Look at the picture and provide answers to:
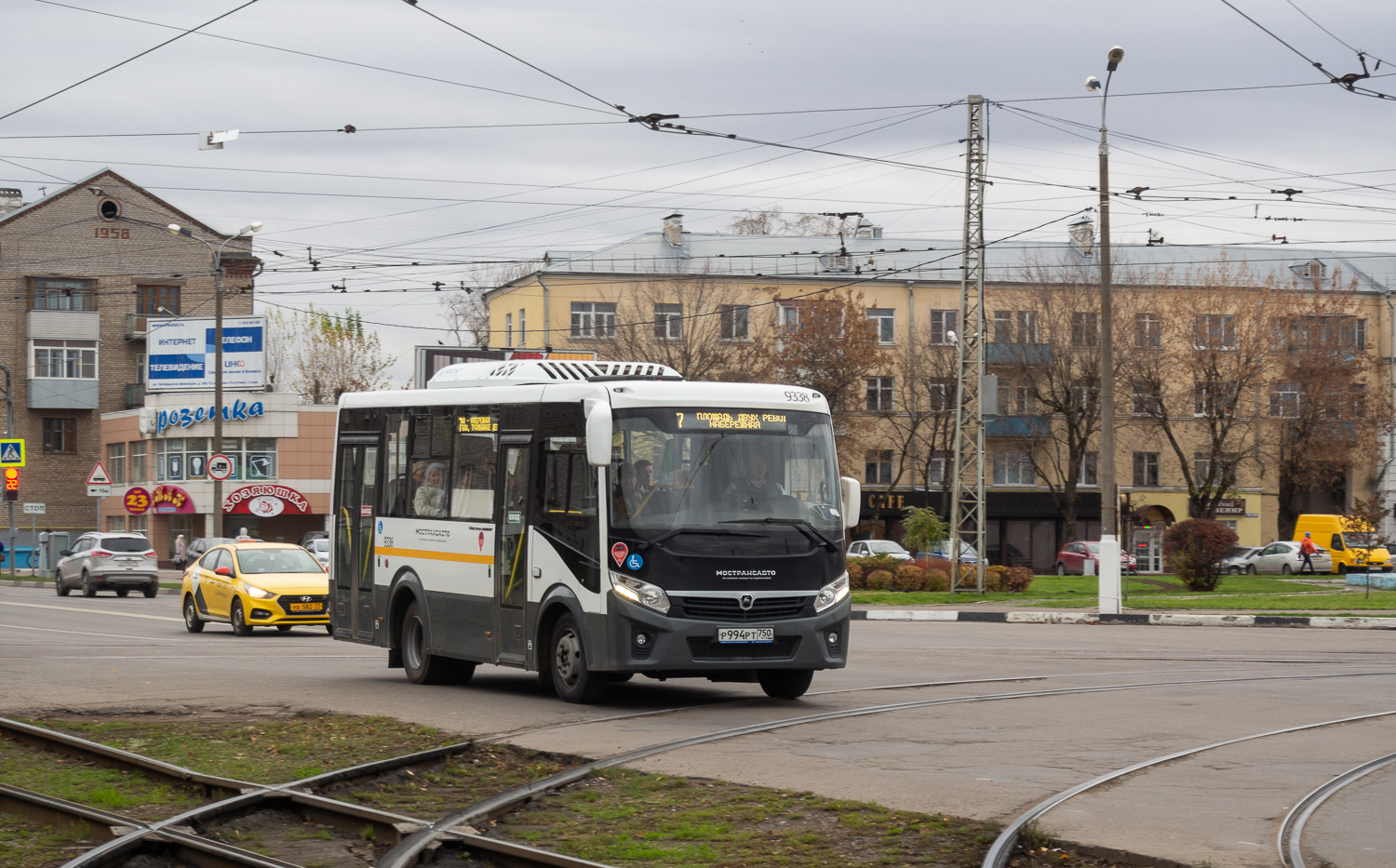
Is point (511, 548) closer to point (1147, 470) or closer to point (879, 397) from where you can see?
point (879, 397)

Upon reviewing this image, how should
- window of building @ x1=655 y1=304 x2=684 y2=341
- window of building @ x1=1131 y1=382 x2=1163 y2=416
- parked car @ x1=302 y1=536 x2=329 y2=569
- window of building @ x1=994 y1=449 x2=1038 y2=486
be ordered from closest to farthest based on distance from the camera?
parked car @ x1=302 y1=536 x2=329 y2=569 → window of building @ x1=655 y1=304 x2=684 y2=341 → window of building @ x1=1131 y1=382 x2=1163 y2=416 → window of building @ x1=994 y1=449 x2=1038 y2=486

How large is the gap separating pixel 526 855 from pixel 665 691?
836cm

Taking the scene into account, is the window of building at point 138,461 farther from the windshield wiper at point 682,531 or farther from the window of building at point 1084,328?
the windshield wiper at point 682,531

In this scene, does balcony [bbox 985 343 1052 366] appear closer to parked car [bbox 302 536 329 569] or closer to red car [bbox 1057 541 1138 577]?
red car [bbox 1057 541 1138 577]

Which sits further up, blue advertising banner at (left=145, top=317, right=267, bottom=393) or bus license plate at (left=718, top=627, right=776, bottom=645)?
blue advertising banner at (left=145, top=317, right=267, bottom=393)

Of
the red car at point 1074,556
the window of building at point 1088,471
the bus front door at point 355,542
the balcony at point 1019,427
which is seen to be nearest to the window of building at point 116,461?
the balcony at point 1019,427

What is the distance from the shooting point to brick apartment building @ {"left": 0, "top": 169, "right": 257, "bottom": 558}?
72812mm

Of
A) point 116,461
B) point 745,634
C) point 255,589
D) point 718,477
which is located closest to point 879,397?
point 116,461

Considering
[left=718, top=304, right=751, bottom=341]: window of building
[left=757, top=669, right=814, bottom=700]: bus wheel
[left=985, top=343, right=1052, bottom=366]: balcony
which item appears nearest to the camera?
[left=757, top=669, right=814, bottom=700]: bus wheel

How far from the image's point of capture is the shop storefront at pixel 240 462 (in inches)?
2549

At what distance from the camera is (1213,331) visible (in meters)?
62.7

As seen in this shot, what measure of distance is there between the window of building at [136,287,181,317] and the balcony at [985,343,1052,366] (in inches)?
1438

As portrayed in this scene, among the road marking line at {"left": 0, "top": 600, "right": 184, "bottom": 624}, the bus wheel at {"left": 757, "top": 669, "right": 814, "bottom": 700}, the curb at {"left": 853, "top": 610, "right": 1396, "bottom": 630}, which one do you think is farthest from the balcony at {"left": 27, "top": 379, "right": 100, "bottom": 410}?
the bus wheel at {"left": 757, "top": 669, "right": 814, "bottom": 700}

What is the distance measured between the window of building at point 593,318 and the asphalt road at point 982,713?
42721 mm
